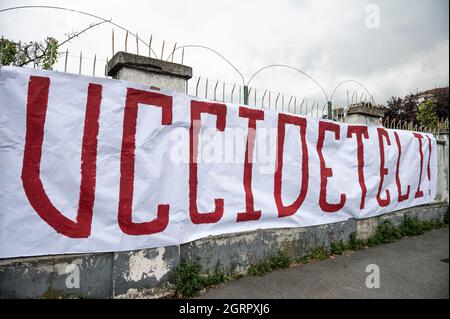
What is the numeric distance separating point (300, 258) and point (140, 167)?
2.70 metres

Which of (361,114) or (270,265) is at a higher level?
(361,114)

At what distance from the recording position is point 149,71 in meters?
3.36

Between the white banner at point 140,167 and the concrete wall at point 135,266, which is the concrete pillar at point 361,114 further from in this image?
the concrete wall at point 135,266

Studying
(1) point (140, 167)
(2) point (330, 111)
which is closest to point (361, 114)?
(2) point (330, 111)

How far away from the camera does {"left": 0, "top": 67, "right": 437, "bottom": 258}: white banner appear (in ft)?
8.47

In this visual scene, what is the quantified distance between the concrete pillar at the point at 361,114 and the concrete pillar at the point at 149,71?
3.44m

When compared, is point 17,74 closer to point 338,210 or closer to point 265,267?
point 265,267

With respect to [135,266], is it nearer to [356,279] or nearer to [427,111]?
[356,279]

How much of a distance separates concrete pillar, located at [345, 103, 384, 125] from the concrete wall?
242 centimetres

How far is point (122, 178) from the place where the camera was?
2996mm

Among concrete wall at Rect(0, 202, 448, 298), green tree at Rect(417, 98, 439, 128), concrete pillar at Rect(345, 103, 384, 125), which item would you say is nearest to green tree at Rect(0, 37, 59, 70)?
concrete wall at Rect(0, 202, 448, 298)

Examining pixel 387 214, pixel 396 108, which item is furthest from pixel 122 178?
pixel 396 108

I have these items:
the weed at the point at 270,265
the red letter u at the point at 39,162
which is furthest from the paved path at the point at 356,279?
the red letter u at the point at 39,162
